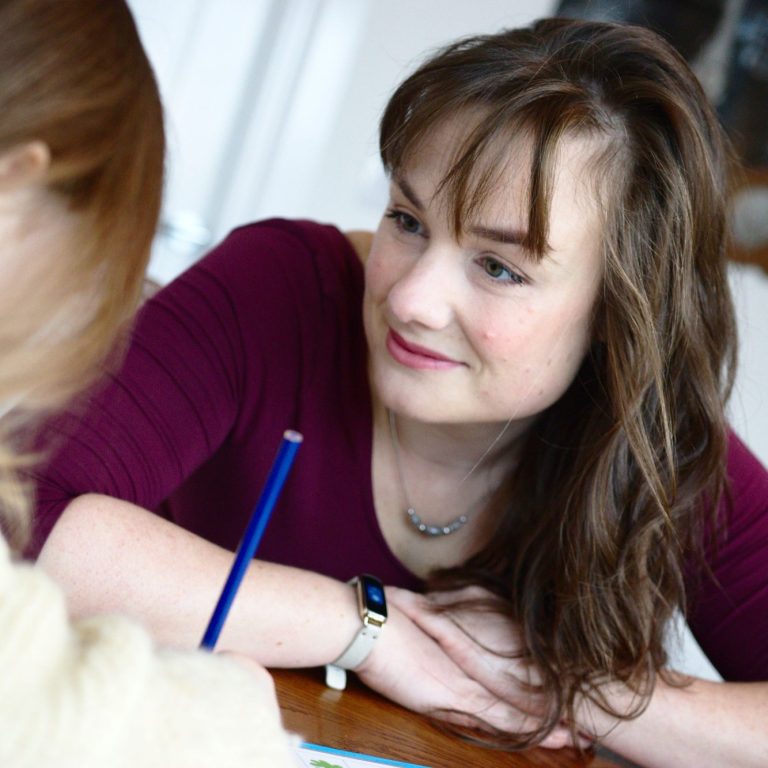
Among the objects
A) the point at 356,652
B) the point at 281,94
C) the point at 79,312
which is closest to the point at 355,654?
the point at 356,652

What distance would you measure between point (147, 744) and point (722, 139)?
975 millimetres

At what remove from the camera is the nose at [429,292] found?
1.14m

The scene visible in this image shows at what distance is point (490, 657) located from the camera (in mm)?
1203

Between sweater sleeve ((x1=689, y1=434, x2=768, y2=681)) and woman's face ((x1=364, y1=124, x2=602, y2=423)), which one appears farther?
sweater sleeve ((x1=689, y1=434, x2=768, y2=681))

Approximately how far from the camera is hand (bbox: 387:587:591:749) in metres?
1.19

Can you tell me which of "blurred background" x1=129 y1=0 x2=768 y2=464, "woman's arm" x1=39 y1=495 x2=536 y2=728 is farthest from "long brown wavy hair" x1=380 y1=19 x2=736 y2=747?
"blurred background" x1=129 y1=0 x2=768 y2=464

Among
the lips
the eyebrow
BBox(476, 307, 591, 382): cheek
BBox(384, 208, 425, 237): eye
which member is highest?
the eyebrow

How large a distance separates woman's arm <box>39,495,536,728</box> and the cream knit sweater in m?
0.42

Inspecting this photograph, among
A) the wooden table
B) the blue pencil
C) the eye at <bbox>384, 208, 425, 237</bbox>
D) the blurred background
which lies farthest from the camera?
the blurred background

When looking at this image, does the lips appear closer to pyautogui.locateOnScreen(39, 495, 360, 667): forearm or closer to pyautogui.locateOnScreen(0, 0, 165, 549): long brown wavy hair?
pyautogui.locateOnScreen(39, 495, 360, 667): forearm

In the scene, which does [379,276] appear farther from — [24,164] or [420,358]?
[24,164]

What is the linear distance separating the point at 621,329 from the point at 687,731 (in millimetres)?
415

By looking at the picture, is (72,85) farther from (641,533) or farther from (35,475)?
(641,533)

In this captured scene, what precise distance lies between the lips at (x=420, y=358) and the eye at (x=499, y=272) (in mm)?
93
